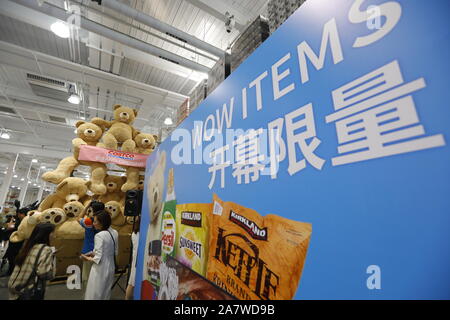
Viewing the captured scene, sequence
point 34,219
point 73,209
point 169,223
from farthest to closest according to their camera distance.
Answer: point 73,209
point 34,219
point 169,223

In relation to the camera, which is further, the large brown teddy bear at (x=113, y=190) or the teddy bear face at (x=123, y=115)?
the teddy bear face at (x=123, y=115)

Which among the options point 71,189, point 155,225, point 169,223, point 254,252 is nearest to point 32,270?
point 155,225

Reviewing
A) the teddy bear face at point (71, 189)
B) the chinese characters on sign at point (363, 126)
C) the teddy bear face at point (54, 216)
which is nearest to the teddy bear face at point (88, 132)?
the teddy bear face at point (71, 189)

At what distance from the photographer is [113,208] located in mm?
3717

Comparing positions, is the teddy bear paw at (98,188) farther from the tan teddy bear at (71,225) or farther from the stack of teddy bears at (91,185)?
the tan teddy bear at (71,225)

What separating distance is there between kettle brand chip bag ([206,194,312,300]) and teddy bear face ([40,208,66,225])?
11.8ft

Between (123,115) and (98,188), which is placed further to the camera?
(123,115)

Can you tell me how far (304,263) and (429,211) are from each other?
0.40 m

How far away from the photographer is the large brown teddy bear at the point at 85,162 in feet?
12.2

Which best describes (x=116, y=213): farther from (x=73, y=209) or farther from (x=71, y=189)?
(x=71, y=189)

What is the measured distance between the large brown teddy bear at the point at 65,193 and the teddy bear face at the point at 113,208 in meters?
0.57

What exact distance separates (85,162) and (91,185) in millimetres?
498

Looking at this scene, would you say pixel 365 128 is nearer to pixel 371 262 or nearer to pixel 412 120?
pixel 412 120
